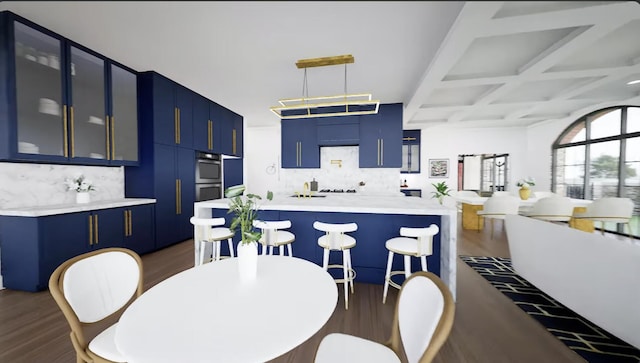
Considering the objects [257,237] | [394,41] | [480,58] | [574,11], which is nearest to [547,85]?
[480,58]

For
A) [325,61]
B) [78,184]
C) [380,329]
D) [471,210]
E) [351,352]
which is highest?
[325,61]

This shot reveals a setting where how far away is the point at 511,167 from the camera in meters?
6.78

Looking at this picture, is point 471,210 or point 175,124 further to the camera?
point 471,210

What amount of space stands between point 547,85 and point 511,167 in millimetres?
4051

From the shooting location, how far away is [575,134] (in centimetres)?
535

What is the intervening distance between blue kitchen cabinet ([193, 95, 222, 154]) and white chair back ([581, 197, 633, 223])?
6.69 meters

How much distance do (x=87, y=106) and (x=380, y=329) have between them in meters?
3.88

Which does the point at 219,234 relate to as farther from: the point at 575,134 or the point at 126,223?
the point at 575,134

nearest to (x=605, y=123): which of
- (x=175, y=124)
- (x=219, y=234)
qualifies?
(x=219, y=234)

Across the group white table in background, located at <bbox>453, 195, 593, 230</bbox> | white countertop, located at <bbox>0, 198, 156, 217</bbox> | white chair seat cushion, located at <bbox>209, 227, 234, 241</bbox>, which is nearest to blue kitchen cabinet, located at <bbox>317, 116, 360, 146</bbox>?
white table in background, located at <bbox>453, 195, 593, 230</bbox>

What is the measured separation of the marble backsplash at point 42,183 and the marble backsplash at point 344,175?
3.01m

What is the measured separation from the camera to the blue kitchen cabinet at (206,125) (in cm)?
414

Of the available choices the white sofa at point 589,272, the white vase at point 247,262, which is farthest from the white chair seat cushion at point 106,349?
the white sofa at point 589,272

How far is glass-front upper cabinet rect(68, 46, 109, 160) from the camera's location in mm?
2594
